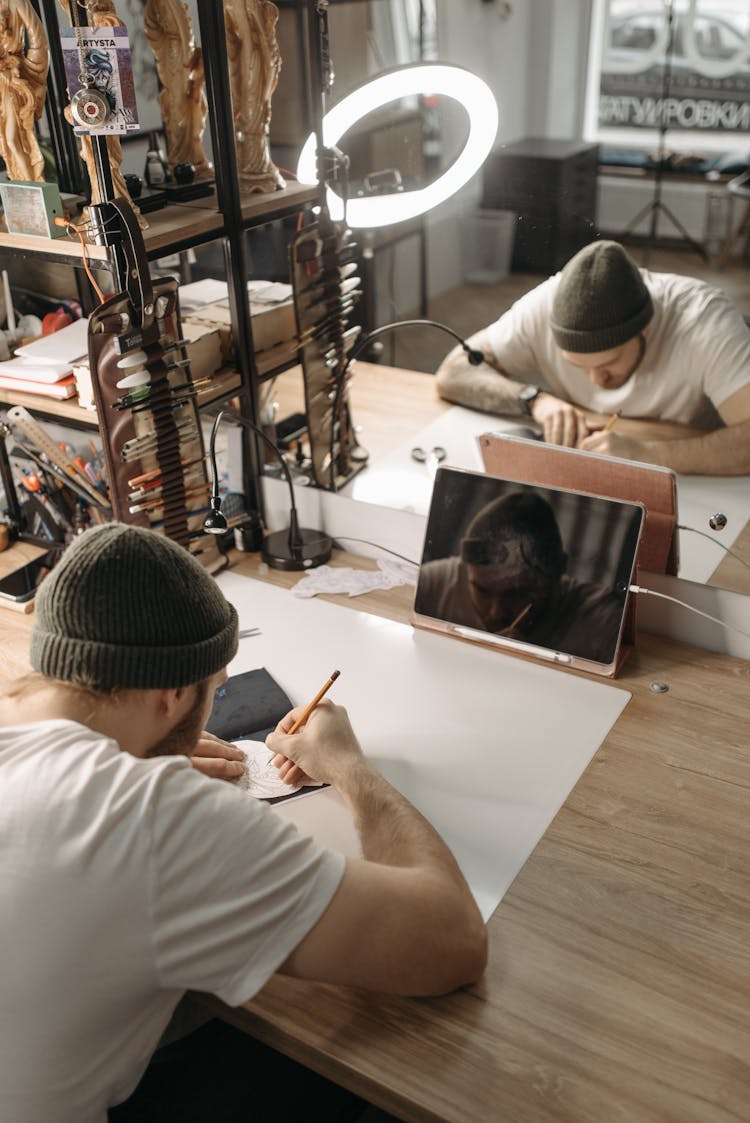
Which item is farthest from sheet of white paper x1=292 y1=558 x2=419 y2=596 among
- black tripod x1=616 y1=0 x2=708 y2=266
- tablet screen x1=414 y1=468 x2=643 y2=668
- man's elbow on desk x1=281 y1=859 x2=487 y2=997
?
man's elbow on desk x1=281 y1=859 x2=487 y2=997

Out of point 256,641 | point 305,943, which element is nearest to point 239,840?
point 305,943

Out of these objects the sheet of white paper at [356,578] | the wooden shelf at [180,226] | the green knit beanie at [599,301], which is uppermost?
the wooden shelf at [180,226]

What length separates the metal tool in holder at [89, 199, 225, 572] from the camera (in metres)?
1.62

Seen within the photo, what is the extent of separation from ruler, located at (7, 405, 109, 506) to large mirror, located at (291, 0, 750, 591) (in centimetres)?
63

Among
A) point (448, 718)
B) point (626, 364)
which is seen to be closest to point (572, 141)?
point (626, 364)

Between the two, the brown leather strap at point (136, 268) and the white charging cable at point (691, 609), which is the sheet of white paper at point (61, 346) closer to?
the brown leather strap at point (136, 268)

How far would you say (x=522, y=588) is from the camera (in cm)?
163

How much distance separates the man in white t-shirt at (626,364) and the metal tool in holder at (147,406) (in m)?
0.50

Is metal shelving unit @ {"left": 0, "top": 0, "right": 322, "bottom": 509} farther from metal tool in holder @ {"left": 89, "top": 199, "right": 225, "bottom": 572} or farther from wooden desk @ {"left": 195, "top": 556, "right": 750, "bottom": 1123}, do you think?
wooden desk @ {"left": 195, "top": 556, "right": 750, "bottom": 1123}

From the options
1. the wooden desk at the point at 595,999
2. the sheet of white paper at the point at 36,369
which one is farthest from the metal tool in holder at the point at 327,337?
the wooden desk at the point at 595,999

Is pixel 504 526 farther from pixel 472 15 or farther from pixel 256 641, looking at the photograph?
pixel 472 15

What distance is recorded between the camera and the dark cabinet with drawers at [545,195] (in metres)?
1.42

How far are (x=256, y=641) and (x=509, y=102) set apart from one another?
3.06 ft

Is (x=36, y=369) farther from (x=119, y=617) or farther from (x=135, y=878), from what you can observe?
(x=135, y=878)
